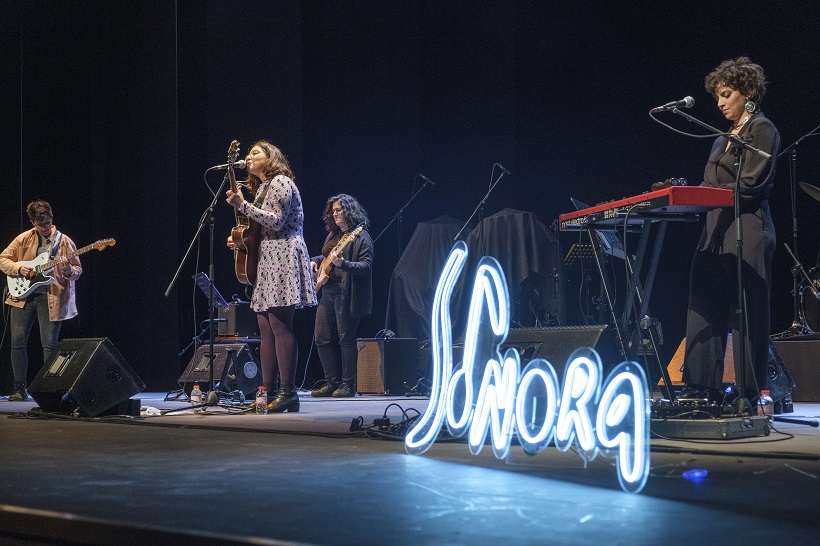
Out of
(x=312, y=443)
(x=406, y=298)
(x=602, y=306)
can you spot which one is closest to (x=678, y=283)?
(x=602, y=306)

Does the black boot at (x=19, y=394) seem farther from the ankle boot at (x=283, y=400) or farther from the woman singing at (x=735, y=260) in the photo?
the woman singing at (x=735, y=260)

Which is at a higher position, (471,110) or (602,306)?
(471,110)

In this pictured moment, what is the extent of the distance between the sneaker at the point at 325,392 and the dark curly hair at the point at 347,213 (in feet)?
4.70

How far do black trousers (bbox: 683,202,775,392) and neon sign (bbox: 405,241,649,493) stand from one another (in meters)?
1.31

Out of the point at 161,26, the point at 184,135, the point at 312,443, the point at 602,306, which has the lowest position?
the point at 312,443

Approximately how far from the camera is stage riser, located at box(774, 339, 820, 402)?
6512 mm

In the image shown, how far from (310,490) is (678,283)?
239 inches

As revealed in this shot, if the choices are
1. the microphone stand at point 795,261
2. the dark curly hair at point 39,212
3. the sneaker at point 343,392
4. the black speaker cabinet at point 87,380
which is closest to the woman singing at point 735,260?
the microphone stand at point 795,261

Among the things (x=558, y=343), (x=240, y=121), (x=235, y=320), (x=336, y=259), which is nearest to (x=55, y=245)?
(x=235, y=320)

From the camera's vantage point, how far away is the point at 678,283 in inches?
312

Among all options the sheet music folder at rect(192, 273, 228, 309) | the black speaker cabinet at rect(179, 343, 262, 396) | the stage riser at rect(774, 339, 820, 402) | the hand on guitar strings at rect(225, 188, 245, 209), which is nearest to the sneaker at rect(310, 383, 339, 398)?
the black speaker cabinet at rect(179, 343, 262, 396)

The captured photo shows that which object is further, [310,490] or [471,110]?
[471,110]

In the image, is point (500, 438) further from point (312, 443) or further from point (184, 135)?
point (184, 135)

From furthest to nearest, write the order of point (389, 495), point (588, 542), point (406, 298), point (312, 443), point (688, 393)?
point (406, 298)
point (688, 393)
point (312, 443)
point (389, 495)
point (588, 542)
